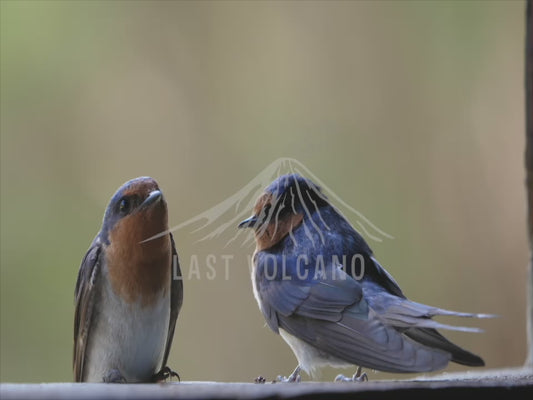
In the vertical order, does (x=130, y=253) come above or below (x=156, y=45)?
below

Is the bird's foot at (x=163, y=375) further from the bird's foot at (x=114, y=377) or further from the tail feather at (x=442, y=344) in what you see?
the tail feather at (x=442, y=344)

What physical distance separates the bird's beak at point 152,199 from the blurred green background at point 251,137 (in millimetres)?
1695

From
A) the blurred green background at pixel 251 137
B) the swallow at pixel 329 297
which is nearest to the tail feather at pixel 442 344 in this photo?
the swallow at pixel 329 297

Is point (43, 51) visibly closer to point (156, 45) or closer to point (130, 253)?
point (156, 45)

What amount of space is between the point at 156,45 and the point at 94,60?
0.35 metres

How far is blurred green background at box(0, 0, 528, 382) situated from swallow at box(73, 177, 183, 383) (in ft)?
5.27

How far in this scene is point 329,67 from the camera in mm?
4621

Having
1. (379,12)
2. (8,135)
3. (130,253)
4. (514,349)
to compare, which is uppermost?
(379,12)

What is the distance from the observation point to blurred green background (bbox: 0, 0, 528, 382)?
13.4ft

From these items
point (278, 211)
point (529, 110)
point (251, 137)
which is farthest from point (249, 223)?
point (251, 137)

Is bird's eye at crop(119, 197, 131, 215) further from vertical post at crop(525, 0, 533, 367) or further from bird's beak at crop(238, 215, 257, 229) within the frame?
vertical post at crop(525, 0, 533, 367)

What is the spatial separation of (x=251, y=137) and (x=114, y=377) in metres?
2.46

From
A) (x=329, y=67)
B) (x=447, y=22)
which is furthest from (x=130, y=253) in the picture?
(x=447, y=22)

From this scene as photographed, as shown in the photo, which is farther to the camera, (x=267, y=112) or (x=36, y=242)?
A: (x=267, y=112)
